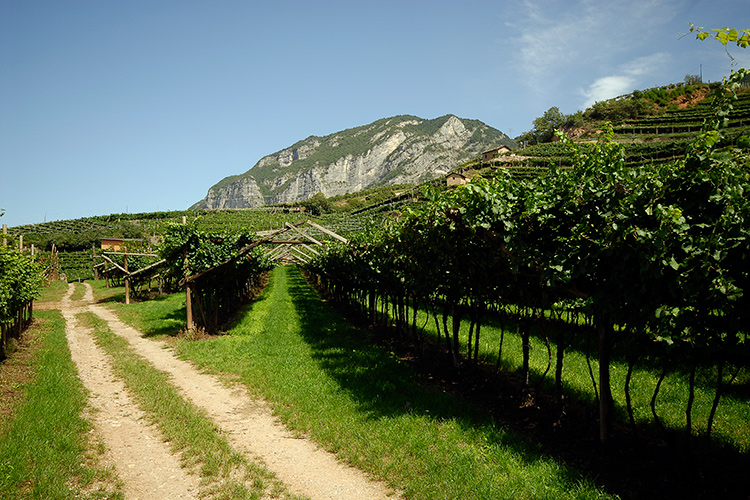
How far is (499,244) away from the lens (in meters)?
6.20

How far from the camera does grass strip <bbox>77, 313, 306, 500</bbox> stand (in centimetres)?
473

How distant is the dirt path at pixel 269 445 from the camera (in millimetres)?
4719

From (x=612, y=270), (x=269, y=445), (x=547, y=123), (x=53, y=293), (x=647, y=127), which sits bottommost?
(x=53, y=293)

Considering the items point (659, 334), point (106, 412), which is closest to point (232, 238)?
point (106, 412)

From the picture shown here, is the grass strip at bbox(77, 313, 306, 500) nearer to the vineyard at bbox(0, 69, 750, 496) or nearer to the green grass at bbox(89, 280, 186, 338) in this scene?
the vineyard at bbox(0, 69, 750, 496)

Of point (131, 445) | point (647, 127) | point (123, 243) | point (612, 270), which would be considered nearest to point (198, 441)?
point (131, 445)

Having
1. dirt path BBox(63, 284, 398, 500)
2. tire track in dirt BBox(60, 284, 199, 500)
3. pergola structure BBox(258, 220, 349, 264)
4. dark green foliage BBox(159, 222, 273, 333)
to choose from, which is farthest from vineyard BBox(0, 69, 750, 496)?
dark green foliage BBox(159, 222, 273, 333)

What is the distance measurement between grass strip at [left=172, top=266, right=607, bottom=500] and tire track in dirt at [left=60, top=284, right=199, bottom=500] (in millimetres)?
1826

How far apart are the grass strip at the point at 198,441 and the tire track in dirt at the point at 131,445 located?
0.15m

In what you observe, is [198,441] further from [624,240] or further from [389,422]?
[624,240]

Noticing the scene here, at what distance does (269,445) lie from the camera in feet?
19.5

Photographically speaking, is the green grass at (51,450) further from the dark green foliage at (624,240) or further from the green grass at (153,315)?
the green grass at (153,315)

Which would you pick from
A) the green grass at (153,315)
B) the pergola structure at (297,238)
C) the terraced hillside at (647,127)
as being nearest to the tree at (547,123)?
the terraced hillside at (647,127)

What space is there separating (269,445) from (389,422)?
1.77 metres
